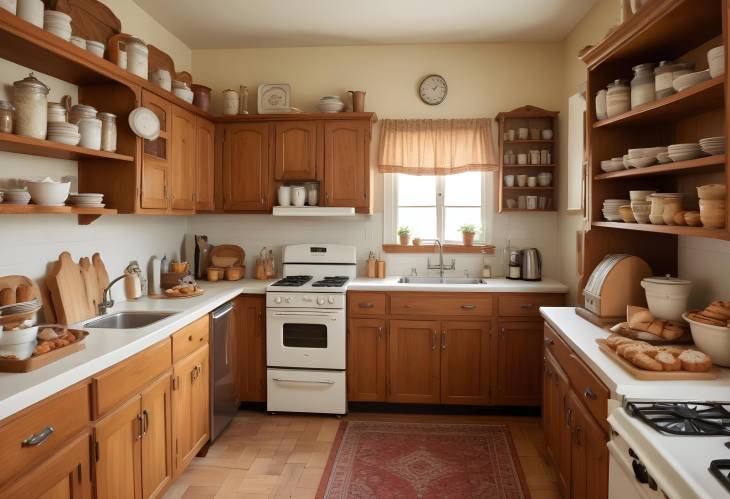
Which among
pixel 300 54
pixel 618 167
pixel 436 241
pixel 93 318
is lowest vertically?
pixel 93 318

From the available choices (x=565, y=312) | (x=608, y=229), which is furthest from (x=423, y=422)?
(x=608, y=229)

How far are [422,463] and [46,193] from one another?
99.4 inches

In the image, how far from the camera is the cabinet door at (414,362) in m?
3.80

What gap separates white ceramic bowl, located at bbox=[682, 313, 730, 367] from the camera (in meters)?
1.93

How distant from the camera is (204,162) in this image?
402cm

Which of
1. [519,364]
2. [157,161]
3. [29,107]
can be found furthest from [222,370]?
[519,364]

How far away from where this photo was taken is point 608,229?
2840 mm

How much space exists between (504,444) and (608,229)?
1579mm

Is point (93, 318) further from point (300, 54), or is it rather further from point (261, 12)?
point (300, 54)

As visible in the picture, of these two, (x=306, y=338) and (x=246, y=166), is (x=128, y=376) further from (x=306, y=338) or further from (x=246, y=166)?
(x=246, y=166)

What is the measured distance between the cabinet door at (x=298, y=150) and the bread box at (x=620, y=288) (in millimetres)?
2334

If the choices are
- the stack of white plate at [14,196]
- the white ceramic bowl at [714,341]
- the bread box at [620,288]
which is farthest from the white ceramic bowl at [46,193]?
the white ceramic bowl at [714,341]

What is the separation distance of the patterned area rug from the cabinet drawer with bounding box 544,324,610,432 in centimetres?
83

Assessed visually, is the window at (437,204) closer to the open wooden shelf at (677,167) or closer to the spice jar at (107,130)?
the open wooden shelf at (677,167)
